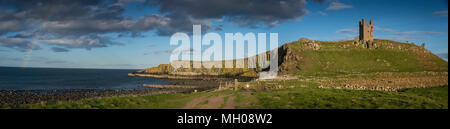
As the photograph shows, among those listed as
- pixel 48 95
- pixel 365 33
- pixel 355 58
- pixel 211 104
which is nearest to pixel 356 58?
pixel 355 58

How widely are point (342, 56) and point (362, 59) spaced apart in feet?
21.6

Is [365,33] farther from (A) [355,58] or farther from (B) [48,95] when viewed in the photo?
(B) [48,95]

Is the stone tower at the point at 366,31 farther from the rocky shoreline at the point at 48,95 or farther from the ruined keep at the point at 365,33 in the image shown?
the rocky shoreline at the point at 48,95

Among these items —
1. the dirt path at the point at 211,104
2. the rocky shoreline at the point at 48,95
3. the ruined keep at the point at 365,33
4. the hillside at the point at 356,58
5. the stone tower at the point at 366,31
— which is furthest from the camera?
the stone tower at the point at 366,31

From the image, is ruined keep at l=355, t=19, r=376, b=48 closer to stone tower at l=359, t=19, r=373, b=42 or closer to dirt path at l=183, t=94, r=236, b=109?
stone tower at l=359, t=19, r=373, b=42

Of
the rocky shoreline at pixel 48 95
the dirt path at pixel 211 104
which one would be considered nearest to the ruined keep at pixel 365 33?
the rocky shoreline at pixel 48 95

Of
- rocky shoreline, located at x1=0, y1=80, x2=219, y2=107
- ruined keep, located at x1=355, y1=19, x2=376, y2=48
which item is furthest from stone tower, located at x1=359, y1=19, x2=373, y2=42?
rocky shoreline, located at x1=0, y1=80, x2=219, y2=107

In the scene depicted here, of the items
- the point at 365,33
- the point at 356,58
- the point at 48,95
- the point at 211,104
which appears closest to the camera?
the point at 211,104

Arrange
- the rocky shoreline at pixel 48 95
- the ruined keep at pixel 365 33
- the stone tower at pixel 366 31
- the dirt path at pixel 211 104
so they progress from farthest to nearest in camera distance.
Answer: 1. the stone tower at pixel 366 31
2. the ruined keep at pixel 365 33
3. the rocky shoreline at pixel 48 95
4. the dirt path at pixel 211 104
